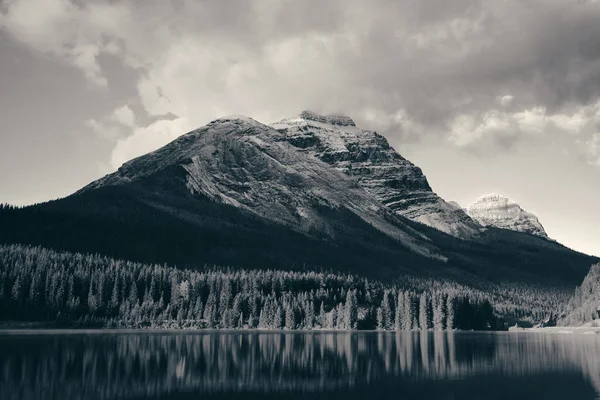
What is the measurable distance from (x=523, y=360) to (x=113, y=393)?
276 feet

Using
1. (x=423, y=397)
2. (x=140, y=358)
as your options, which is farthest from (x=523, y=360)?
(x=140, y=358)

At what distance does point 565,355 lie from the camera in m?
138

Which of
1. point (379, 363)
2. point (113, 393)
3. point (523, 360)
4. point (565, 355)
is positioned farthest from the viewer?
point (565, 355)

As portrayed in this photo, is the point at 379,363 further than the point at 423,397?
Yes

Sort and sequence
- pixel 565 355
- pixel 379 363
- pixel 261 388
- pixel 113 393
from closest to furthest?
pixel 113 393
pixel 261 388
pixel 379 363
pixel 565 355

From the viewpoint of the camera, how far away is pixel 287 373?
102000 millimetres

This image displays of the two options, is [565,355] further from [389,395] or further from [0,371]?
[0,371]

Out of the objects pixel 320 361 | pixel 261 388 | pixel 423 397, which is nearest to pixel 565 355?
pixel 320 361

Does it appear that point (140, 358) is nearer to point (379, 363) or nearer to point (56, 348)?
point (56, 348)

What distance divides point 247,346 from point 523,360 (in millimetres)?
66835

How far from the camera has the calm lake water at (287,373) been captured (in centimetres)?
8106

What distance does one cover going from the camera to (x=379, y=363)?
119062 mm

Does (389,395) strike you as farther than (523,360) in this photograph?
No

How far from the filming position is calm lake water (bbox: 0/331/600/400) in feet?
266
